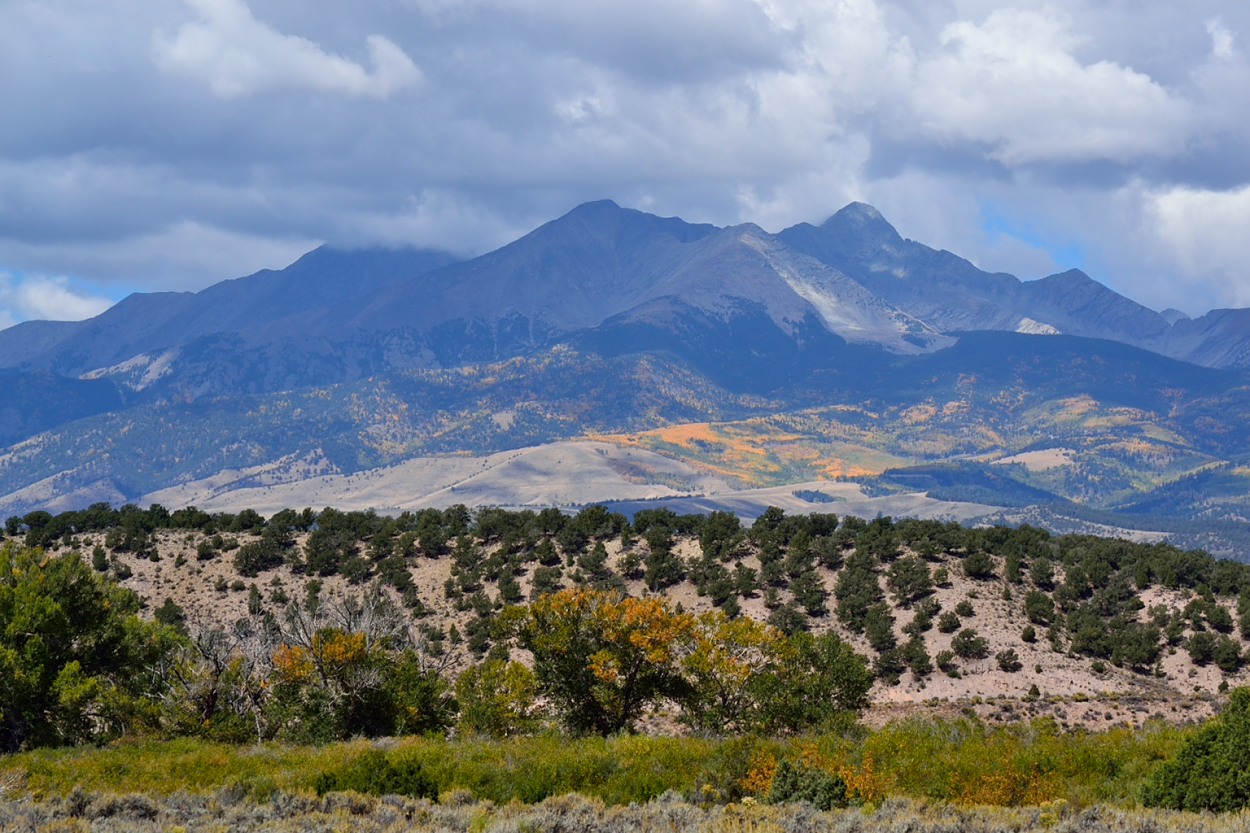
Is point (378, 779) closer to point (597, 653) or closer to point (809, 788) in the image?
point (809, 788)

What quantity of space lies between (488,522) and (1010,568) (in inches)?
1548

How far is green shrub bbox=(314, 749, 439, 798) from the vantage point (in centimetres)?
2662

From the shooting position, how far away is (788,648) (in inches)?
1657

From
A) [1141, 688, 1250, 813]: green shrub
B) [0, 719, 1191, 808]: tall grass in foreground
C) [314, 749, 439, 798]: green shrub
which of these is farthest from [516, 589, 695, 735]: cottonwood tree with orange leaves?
[1141, 688, 1250, 813]: green shrub

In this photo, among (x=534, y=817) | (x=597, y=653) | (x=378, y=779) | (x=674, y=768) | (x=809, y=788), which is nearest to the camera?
(x=534, y=817)

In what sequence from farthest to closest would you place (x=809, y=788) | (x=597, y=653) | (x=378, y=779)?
(x=597, y=653) < (x=378, y=779) < (x=809, y=788)

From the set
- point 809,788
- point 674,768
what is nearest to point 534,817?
point 674,768

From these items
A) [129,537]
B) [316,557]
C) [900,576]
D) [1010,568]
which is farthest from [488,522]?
[1010,568]

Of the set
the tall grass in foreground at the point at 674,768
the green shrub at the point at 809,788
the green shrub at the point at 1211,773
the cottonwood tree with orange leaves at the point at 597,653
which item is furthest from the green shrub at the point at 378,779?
the green shrub at the point at 1211,773

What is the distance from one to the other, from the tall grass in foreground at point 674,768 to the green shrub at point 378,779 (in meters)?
0.19

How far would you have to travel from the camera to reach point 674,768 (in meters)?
28.2

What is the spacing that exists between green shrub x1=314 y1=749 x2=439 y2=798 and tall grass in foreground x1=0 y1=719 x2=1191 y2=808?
19 centimetres

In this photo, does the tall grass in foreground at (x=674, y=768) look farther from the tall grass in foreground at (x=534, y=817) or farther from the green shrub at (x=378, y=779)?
the tall grass in foreground at (x=534, y=817)

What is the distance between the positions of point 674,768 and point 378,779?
25.2 ft
